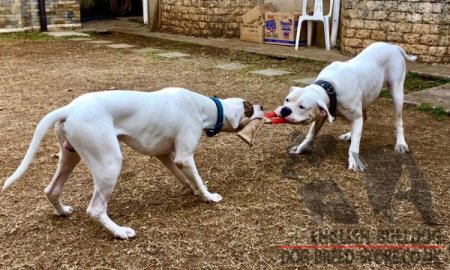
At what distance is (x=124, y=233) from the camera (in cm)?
315

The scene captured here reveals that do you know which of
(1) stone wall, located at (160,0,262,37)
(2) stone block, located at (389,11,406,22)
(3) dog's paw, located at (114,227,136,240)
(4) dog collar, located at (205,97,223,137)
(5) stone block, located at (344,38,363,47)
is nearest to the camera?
(3) dog's paw, located at (114,227,136,240)

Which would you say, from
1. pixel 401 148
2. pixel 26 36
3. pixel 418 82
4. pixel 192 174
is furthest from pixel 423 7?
pixel 26 36

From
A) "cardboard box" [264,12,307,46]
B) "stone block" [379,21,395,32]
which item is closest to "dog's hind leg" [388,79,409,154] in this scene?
"stone block" [379,21,395,32]

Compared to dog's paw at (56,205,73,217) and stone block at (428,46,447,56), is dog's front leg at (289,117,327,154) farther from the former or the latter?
stone block at (428,46,447,56)

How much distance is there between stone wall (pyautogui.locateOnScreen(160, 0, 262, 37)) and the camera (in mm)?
11984

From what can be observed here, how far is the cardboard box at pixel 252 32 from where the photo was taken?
11117 mm

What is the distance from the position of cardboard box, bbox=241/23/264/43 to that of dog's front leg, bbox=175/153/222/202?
309 inches

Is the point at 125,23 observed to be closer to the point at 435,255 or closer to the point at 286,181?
the point at 286,181

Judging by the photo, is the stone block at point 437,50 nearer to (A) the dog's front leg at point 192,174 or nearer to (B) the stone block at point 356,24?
(B) the stone block at point 356,24

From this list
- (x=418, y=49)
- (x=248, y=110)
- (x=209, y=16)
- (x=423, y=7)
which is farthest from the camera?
(x=209, y=16)

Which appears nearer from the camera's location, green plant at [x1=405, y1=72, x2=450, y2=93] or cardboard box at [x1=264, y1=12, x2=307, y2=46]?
green plant at [x1=405, y1=72, x2=450, y2=93]

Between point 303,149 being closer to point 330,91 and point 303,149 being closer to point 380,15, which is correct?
point 330,91

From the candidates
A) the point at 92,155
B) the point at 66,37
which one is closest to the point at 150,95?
the point at 92,155

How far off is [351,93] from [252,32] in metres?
7.35
